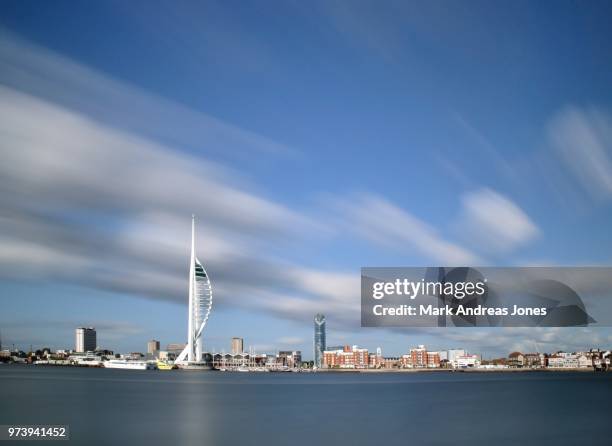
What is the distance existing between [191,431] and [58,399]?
31.3m

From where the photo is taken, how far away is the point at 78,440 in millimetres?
36000

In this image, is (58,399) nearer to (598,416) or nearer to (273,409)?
(273,409)

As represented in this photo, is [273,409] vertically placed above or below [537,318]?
below

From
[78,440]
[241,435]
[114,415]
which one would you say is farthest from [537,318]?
[78,440]

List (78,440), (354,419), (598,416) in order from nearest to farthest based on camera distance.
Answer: (78,440) → (354,419) → (598,416)

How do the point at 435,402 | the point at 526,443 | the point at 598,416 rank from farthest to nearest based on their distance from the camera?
the point at 435,402
the point at 598,416
the point at 526,443

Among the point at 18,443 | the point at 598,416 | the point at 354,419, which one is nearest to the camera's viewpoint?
the point at 18,443

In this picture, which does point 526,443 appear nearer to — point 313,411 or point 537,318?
point 313,411

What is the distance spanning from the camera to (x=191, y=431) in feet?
135

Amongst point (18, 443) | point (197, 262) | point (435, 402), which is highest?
point (197, 262)

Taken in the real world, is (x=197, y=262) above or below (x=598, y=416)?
above

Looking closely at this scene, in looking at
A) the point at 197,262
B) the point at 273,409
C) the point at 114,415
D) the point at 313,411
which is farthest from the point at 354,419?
the point at 197,262

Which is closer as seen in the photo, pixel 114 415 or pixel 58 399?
pixel 114 415

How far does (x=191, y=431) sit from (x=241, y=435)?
362 centimetres
